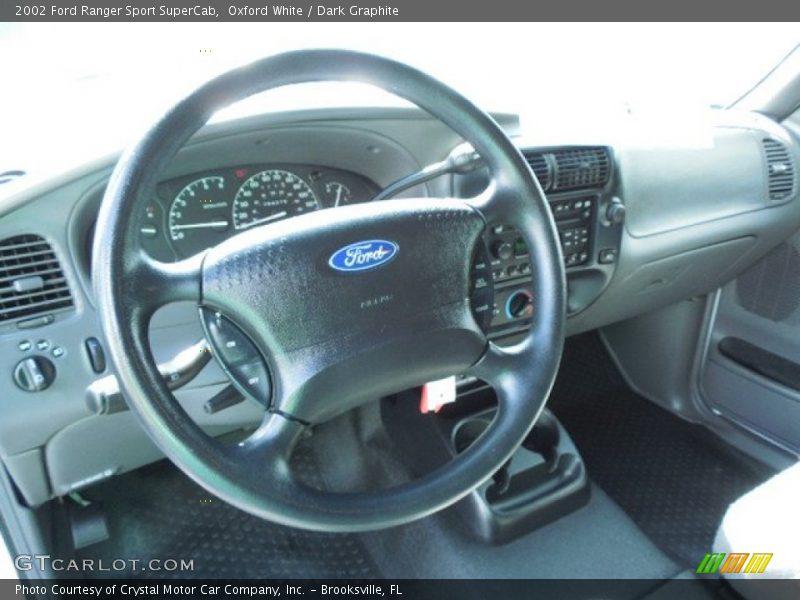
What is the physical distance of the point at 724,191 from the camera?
163 centimetres

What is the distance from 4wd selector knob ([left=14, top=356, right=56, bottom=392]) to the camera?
1.02 metres

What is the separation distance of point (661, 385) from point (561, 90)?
102 cm

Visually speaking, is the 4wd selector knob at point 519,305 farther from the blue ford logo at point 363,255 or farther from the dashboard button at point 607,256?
the blue ford logo at point 363,255

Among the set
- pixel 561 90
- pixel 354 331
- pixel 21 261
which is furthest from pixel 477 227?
pixel 561 90

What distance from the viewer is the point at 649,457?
1893mm

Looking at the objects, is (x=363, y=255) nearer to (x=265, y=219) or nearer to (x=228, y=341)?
(x=228, y=341)

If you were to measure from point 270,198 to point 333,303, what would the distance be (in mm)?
494

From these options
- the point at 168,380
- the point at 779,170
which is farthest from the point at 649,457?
the point at 168,380

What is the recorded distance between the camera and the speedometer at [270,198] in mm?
1190

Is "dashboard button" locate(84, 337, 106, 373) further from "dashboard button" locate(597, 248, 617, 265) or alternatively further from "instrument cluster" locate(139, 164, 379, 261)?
"dashboard button" locate(597, 248, 617, 265)

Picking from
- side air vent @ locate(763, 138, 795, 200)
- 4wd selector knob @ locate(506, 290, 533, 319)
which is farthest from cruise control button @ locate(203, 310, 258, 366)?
side air vent @ locate(763, 138, 795, 200)

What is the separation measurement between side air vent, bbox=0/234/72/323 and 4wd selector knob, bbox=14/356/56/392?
2.8 inches

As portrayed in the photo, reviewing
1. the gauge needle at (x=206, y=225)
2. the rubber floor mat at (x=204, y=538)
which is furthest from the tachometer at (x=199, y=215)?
the rubber floor mat at (x=204, y=538)

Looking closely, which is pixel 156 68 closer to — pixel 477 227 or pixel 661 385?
pixel 477 227
